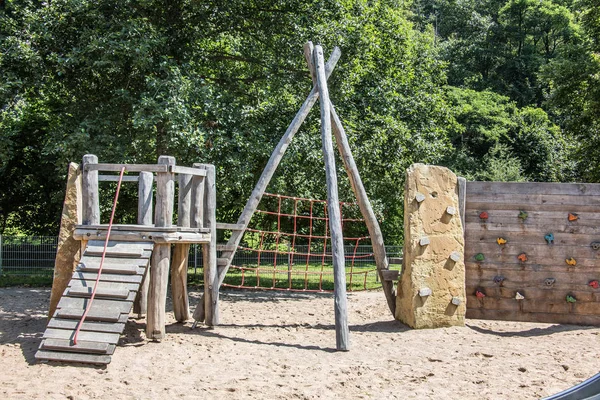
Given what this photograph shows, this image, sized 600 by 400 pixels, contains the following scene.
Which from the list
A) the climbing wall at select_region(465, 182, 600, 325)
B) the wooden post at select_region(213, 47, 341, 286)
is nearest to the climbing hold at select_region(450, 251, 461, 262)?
the climbing wall at select_region(465, 182, 600, 325)

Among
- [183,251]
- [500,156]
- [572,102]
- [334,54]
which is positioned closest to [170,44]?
[334,54]

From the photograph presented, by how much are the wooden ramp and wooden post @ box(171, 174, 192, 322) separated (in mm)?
825

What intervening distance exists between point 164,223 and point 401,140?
6604mm

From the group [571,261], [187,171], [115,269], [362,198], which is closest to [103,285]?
[115,269]

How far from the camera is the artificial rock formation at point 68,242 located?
24.2 feet

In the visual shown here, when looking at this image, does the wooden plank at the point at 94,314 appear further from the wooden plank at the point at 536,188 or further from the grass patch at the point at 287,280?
the grass patch at the point at 287,280

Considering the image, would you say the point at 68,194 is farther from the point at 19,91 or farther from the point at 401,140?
the point at 401,140

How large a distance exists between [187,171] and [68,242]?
1.69 metres

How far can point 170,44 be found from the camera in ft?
37.1

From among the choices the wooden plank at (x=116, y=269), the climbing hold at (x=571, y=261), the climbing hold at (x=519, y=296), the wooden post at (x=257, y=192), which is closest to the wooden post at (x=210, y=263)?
the wooden post at (x=257, y=192)

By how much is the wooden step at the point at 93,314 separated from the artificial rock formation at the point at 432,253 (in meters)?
3.50

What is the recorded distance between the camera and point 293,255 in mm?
16312

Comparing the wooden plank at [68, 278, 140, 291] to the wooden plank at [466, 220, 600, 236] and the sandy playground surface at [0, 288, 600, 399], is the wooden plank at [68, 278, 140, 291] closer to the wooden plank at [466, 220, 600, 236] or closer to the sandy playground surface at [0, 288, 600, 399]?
the sandy playground surface at [0, 288, 600, 399]

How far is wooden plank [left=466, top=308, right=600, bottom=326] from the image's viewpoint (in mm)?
7820
